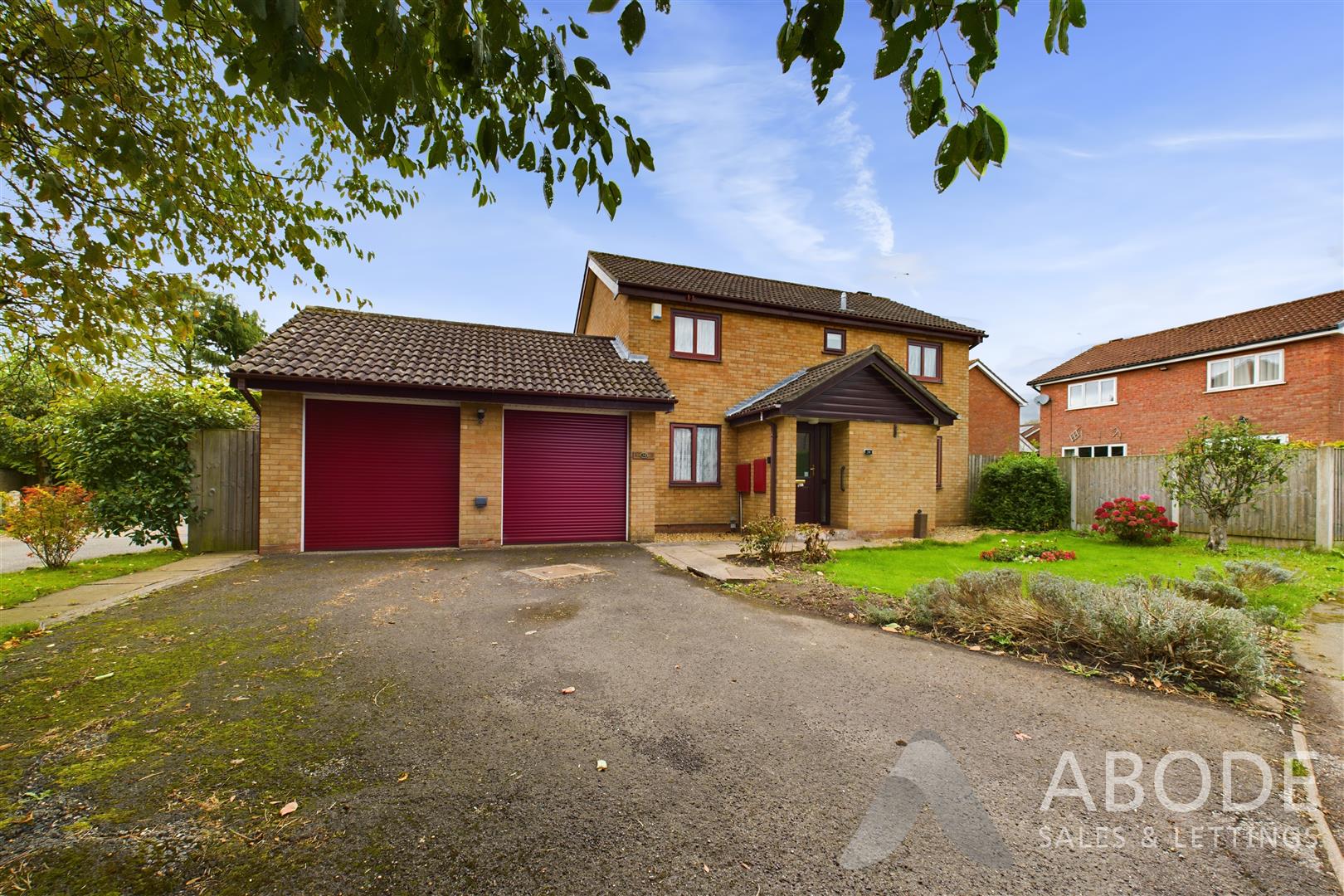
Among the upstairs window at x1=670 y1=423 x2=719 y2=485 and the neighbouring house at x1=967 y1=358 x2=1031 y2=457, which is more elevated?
the neighbouring house at x1=967 y1=358 x2=1031 y2=457

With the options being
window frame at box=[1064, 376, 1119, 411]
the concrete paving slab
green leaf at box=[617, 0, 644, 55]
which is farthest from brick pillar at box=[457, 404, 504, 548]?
window frame at box=[1064, 376, 1119, 411]

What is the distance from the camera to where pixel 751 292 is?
15.8 m

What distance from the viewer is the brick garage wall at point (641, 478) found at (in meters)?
11.6

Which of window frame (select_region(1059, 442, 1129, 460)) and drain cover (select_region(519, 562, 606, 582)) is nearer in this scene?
drain cover (select_region(519, 562, 606, 582))

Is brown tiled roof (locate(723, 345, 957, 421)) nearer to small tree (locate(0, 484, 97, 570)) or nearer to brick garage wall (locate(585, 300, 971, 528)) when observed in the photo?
brick garage wall (locate(585, 300, 971, 528))

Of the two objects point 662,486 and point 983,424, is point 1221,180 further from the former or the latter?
point 983,424

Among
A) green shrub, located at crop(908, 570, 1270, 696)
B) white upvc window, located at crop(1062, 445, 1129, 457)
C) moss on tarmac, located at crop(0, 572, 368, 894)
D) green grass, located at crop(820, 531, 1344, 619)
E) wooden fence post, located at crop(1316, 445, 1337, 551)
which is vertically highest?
white upvc window, located at crop(1062, 445, 1129, 457)

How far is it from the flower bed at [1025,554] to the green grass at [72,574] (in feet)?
46.2

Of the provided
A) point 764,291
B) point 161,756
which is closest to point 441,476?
point 161,756

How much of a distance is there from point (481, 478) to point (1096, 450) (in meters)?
27.0

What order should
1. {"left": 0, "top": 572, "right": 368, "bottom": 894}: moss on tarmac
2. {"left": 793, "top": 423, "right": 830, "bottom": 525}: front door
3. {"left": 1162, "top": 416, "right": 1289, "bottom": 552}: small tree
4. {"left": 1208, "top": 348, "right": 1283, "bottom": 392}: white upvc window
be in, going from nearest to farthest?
{"left": 0, "top": 572, "right": 368, "bottom": 894}: moss on tarmac
{"left": 1162, "top": 416, "right": 1289, "bottom": 552}: small tree
{"left": 793, "top": 423, "right": 830, "bottom": 525}: front door
{"left": 1208, "top": 348, "right": 1283, "bottom": 392}: white upvc window

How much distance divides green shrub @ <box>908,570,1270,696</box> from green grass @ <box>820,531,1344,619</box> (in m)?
1.23

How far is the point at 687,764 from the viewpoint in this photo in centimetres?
288

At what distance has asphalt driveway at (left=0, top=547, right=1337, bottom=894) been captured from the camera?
2.11 meters
